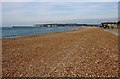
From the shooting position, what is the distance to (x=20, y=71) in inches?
476

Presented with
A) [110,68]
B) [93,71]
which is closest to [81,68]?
[93,71]

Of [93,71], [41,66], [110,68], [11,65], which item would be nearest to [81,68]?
[93,71]

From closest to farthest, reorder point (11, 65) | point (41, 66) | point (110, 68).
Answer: point (110, 68) < point (41, 66) < point (11, 65)

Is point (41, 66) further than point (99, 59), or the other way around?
point (99, 59)

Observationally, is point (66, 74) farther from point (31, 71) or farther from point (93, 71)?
point (31, 71)

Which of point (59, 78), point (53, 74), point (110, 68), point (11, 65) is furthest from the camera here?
point (11, 65)

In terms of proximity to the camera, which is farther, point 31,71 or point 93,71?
point 31,71

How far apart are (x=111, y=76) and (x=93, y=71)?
3.64 feet

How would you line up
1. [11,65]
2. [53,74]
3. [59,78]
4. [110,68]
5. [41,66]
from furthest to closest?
[11,65]
[41,66]
[110,68]
[53,74]
[59,78]

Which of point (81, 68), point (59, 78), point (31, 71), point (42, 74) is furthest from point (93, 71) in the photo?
point (31, 71)

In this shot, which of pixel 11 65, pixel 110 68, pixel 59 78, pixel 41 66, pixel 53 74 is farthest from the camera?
pixel 11 65

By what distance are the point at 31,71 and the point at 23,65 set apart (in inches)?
73.9

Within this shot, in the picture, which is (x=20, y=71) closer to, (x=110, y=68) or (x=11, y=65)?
(x=11, y=65)

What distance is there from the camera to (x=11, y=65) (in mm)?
13945
